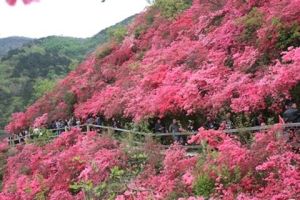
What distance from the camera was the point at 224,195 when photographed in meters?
A: 9.58

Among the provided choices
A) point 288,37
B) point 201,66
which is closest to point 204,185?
point 288,37

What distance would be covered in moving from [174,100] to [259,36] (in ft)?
10.1

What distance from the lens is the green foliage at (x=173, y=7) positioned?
82.7 ft

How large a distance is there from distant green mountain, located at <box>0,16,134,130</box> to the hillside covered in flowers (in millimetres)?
36987

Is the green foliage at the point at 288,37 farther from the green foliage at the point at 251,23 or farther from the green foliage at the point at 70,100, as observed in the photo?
the green foliage at the point at 70,100

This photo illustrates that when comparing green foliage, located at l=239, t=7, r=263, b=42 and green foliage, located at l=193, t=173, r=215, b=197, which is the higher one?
green foliage, located at l=239, t=7, r=263, b=42

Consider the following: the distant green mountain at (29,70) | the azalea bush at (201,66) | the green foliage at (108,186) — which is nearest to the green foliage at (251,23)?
the azalea bush at (201,66)

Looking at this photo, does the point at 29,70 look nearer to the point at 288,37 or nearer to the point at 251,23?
the point at 251,23

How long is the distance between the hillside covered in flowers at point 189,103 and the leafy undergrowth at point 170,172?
0.08ft

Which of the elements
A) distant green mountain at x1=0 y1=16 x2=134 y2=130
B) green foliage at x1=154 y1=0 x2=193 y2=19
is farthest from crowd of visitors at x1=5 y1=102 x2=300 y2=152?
distant green mountain at x1=0 y1=16 x2=134 y2=130

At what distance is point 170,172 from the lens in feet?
39.7

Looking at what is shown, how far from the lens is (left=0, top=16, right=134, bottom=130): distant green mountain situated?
68.2 metres

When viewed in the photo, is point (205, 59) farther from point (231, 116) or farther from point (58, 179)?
point (58, 179)

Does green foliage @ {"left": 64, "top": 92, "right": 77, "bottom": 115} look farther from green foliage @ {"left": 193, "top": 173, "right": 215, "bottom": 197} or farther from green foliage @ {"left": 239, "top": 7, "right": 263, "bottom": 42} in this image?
green foliage @ {"left": 193, "top": 173, "right": 215, "bottom": 197}
